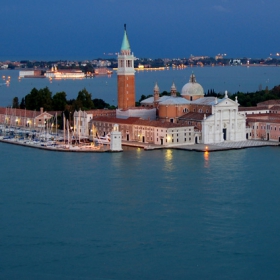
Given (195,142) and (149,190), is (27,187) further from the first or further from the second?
(195,142)

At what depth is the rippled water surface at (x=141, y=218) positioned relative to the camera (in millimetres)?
8102

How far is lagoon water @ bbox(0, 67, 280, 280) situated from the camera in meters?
8.10

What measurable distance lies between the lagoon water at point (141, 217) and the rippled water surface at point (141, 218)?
0.01 meters

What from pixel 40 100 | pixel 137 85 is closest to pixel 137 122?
pixel 40 100

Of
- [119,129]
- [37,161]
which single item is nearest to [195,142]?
[119,129]

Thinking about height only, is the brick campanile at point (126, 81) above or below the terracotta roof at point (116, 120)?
above

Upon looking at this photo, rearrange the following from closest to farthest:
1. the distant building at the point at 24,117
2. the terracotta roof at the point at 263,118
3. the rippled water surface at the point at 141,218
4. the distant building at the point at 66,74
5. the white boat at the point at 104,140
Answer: the rippled water surface at the point at 141,218
the white boat at the point at 104,140
the terracotta roof at the point at 263,118
the distant building at the point at 24,117
the distant building at the point at 66,74

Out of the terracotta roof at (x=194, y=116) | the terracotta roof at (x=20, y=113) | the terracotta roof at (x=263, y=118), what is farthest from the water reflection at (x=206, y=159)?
the terracotta roof at (x=20, y=113)

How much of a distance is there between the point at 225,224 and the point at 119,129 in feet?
24.2

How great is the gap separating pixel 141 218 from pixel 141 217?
0.16ft

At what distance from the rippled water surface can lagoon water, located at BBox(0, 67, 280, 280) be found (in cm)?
1

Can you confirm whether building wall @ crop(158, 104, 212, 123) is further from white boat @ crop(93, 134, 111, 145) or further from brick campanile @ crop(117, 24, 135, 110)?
white boat @ crop(93, 134, 111, 145)

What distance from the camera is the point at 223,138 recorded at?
1619 cm

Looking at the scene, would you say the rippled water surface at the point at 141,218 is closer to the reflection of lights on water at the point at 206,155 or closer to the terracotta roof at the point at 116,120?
the reflection of lights on water at the point at 206,155
